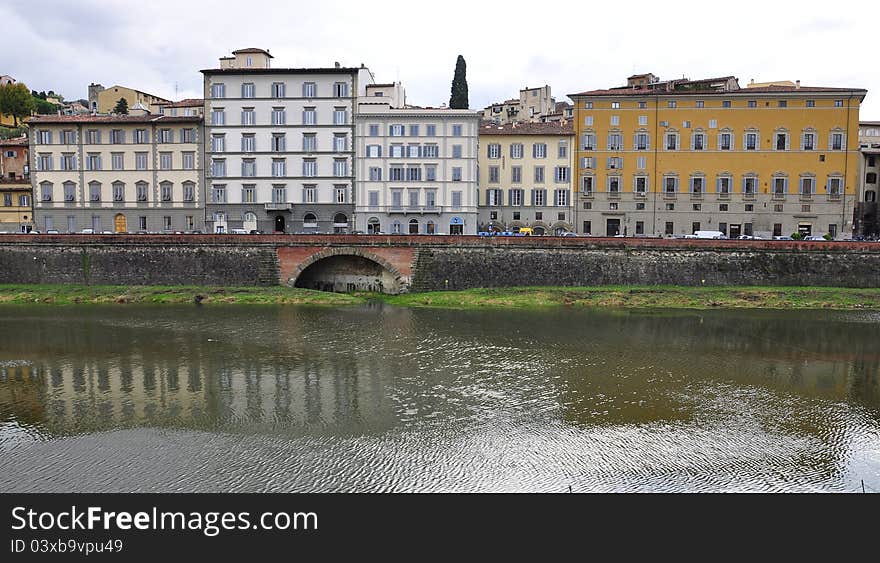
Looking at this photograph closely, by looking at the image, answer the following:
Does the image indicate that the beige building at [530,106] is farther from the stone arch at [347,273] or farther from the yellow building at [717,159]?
the stone arch at [347,273]

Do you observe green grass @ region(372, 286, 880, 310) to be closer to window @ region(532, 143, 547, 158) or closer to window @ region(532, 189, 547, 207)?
window @ region(532, 189, 547, 207)

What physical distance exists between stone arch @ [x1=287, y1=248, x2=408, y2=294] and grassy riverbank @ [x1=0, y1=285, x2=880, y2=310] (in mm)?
1678

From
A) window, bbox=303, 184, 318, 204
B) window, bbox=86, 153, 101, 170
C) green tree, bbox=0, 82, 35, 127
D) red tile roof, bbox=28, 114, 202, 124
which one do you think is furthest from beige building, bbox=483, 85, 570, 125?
green tree, bbox=0, 82, 35, 127

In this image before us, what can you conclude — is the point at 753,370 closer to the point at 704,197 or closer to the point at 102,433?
the point at 102,433

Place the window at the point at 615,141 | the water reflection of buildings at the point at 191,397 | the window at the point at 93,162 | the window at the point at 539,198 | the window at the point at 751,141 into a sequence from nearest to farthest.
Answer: the water reflection of buildings at the point at 191,397 → the window at the point at 93,162 → the window at the point at 751,141 → the window at the point at 615,141 → the window at the point at 539,198

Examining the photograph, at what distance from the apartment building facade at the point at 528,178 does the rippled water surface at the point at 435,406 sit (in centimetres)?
2679

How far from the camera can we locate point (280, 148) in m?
55.8

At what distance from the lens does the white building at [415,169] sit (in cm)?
5528

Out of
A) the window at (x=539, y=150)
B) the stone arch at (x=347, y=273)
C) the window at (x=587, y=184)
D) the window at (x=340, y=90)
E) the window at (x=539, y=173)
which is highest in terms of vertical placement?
the window at (x=340, y=90)

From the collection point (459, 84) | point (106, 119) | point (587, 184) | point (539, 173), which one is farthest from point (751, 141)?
point (106, 119)

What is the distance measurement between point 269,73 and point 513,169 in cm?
2145

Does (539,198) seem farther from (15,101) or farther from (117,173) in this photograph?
(15,101)

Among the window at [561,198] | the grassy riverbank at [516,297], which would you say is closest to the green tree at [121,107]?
the grassy riverbank at [516,297]

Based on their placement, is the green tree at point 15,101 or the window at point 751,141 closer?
the window at point 751,141
